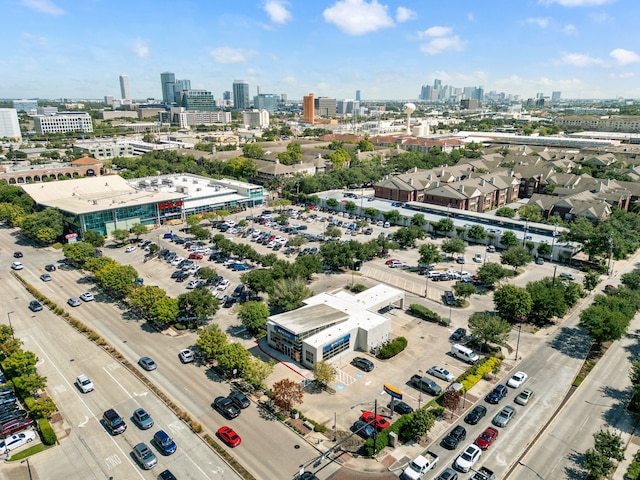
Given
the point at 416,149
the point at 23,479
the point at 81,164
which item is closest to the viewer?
the point at 23,479

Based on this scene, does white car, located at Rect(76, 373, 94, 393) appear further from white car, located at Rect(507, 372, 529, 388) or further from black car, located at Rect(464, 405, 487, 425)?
white car, located at Rect(507, 372, 529, 388)

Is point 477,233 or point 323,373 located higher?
point 477,233

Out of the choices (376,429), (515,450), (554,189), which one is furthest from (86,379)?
(554,189)

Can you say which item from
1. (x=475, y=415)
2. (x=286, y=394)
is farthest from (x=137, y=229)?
(x=475, y=415)

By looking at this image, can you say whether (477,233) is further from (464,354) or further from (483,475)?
(483,475)

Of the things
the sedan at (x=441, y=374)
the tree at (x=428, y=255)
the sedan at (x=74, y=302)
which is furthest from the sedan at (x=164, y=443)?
the tree at (x=428, y=255)

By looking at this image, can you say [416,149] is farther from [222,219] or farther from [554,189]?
[222,219]

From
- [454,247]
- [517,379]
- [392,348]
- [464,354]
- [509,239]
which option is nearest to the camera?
[517,379]
